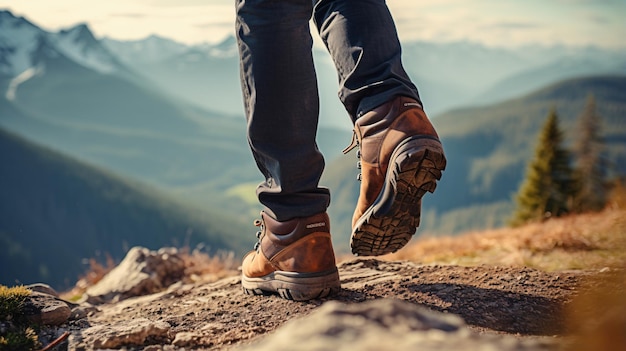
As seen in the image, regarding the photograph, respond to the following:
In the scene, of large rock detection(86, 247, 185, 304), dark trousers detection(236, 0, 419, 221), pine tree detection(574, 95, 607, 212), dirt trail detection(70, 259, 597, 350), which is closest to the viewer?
dirt trail detection(70, 259, 597, 350)

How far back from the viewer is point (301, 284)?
249 centimetres

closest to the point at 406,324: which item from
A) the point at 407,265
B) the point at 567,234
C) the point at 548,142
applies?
the point at 407,265

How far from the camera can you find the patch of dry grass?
3.60 meters

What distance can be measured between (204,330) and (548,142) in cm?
4119

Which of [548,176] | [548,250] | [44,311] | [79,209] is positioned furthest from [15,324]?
[79,209]

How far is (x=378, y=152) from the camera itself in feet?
7.86

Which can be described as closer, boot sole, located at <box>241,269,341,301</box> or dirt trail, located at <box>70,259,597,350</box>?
dirt trail, located at <box>70,259,597,350</box>

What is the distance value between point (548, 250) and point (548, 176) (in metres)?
36.6

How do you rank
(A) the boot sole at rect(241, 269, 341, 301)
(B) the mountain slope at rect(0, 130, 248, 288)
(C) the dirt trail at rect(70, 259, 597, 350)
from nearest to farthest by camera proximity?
(C) the dirt trail at rect(70, 259, 597, 350), (A) the boot sole at rect(241, 269, 341, 301), (B) the mountain slope at rect(0, 130, 248, 288)

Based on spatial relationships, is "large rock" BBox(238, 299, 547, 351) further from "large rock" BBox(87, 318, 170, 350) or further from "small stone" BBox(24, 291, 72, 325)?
"small stone" BBox(24, 291, 72, 325)

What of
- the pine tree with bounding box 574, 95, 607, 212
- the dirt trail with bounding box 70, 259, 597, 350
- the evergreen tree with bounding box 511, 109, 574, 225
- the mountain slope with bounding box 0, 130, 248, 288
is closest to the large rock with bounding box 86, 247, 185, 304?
the dirt trail with bounding box 70, 259, 597, 350

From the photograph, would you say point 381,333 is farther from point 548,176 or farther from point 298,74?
point 548,176

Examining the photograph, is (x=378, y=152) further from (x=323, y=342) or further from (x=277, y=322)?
(x=323, y=342)

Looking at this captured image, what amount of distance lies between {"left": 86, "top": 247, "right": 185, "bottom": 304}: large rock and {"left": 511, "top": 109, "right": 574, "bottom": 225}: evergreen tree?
33.9 m
